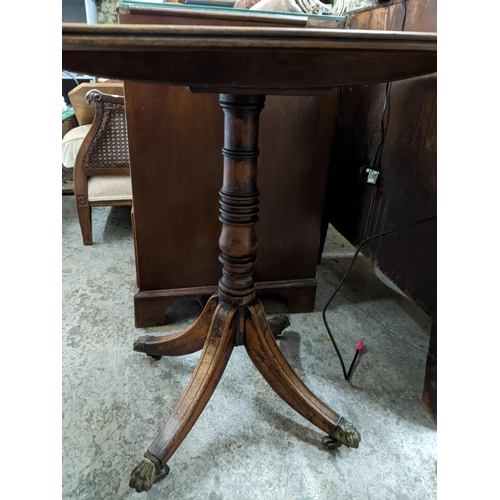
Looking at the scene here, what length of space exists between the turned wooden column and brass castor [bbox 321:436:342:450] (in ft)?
1.20

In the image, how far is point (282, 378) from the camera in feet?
2.97

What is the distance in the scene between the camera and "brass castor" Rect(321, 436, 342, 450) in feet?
2.88

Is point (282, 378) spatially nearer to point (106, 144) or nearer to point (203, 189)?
point (203, 189)

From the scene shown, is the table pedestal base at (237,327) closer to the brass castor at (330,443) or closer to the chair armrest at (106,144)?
the brass castor at (330,443)

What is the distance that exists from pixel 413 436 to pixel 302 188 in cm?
76

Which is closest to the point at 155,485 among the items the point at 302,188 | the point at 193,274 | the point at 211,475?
the point at 211,475

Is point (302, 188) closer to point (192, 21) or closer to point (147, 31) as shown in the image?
point (192, 21)

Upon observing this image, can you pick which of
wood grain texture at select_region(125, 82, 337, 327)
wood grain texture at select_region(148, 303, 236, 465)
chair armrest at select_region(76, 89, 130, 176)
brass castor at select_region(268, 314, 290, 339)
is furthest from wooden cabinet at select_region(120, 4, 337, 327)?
chair armrest at select_region(76, 89, 130, 176)

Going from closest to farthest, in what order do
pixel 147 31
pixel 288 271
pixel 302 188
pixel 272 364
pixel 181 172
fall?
pixel 147 31
pixel 272 364
pixel 181 172
pixel 302 188
pixel 288 271

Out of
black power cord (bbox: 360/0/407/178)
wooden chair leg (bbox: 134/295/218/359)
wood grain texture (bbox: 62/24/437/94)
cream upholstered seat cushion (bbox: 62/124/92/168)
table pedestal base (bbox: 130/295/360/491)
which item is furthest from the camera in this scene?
cream upholstered seat cushion (bbox: 62/124/92/168)

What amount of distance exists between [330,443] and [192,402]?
330mm

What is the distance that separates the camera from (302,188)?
1.25 meters

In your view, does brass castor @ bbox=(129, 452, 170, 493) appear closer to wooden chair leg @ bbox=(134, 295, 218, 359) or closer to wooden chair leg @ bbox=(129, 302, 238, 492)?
wooden chair leg @ bbox=(129, 302, 238, 492)

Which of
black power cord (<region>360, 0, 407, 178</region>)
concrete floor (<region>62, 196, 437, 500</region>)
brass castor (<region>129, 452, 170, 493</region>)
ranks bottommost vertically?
concrete floor (<region>62, 196, 437, 500</region>)
